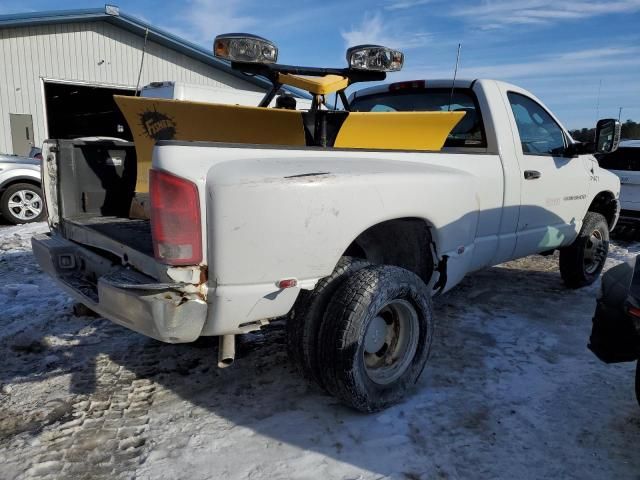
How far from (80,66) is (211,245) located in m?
14.3

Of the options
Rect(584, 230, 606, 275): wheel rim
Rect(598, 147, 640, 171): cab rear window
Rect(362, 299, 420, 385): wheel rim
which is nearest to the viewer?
Rect(362, 299, 420, 385): wheel rim

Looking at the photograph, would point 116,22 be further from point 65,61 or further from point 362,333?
point 362,333

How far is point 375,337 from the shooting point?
2.87 metres

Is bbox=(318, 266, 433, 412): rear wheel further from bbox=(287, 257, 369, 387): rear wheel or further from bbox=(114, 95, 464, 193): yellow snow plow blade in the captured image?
bbox=(114, 95, 464, 193): yellow snow plow blade

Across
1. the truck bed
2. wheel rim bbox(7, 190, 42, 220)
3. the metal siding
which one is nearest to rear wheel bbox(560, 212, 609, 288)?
the truck bed

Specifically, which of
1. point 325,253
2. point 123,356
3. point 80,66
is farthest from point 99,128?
point 325,253

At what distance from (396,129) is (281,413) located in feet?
6.18

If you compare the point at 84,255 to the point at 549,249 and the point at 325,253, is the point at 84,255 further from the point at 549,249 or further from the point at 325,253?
the point at 549,249

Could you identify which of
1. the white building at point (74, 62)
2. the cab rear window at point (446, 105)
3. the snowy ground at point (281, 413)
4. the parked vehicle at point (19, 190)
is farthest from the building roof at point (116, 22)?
the snowy ground at point (281, 413)

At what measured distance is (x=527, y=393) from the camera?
307cm

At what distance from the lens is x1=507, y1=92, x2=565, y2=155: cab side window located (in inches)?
165

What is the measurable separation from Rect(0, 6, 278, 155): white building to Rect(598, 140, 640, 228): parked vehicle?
1049cm

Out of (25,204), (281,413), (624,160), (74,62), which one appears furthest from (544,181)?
(74,62)

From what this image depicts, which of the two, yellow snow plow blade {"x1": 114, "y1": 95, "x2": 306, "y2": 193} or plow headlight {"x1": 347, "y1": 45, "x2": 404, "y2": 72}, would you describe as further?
plow headlight {"x1": 347, "y1": 45, "x2": 404, "y2": 72}
